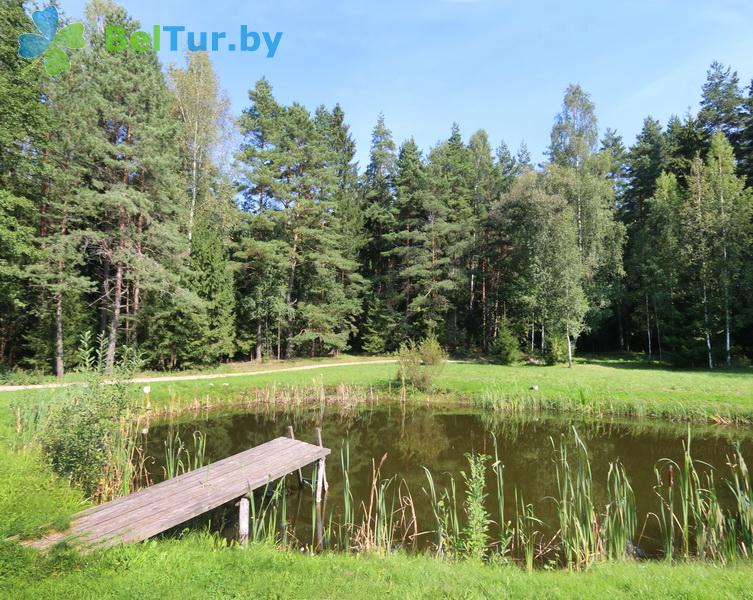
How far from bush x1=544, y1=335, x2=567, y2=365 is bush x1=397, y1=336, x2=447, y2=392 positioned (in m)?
10.8

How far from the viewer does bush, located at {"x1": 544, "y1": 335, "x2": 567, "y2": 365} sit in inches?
995

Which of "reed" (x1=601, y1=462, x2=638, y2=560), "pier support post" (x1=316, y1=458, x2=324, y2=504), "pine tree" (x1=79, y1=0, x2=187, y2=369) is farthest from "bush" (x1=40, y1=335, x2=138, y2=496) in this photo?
"pine tree" (x1=79, y1=0, x2=187, y2=369)

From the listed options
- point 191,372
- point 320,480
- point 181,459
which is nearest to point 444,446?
point 320,480

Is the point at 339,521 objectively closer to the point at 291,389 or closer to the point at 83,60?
the point at 291,389

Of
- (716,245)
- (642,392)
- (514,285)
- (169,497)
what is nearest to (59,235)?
(169,497)

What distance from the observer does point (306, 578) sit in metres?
4.07

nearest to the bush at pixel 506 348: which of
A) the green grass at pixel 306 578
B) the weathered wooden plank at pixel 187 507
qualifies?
the weathered wooden plank at pixel 187 507

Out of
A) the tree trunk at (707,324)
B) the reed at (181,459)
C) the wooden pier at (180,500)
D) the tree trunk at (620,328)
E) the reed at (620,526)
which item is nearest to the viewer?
the wooden pier at (180,500)

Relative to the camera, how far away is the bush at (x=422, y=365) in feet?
58.8

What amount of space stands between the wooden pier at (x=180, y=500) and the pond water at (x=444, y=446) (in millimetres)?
931

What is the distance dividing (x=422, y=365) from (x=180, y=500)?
1361 cm

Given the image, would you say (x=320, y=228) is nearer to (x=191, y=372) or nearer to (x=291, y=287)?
(x=291, y=287)

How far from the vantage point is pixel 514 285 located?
33.2m

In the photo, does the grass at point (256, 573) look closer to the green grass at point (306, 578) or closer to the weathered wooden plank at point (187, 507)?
the green grass at point (306, 578)
